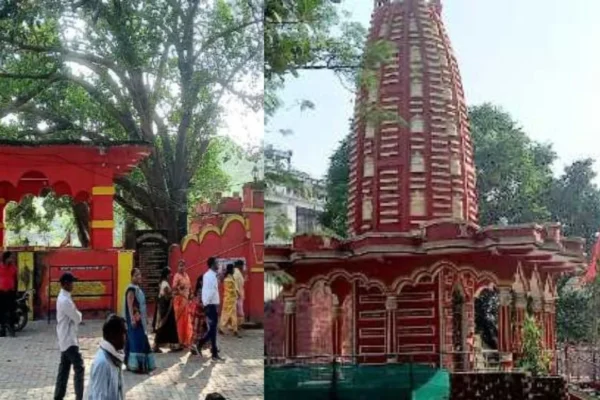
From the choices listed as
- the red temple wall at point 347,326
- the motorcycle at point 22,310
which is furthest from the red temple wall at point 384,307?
the motorcycle at point 22,310

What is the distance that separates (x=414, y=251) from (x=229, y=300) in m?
0.70

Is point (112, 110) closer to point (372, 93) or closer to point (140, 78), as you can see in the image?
point (140, 78)

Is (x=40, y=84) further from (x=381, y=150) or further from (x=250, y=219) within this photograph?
(x=381, y=150)

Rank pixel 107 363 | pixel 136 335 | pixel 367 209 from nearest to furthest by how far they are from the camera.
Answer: pixel 107 363 → pixel 367 209 → pixel 136 335

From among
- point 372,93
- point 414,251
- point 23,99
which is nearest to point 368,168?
point 372,93

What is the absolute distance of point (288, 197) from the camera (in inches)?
103

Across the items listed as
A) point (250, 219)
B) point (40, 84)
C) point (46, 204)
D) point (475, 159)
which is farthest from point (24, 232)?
point (475, 159)

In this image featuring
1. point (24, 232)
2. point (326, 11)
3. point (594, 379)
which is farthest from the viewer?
point (24, 232)

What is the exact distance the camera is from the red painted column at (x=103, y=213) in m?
2.75

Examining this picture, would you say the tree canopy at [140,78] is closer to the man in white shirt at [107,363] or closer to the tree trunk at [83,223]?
the tree trunk at [83,223]

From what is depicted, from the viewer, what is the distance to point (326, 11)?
101 inches

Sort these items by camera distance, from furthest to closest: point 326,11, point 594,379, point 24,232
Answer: point 24,232, point 326,11, point 594,379

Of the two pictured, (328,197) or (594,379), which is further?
(328,197)

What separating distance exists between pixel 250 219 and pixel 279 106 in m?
0.40
